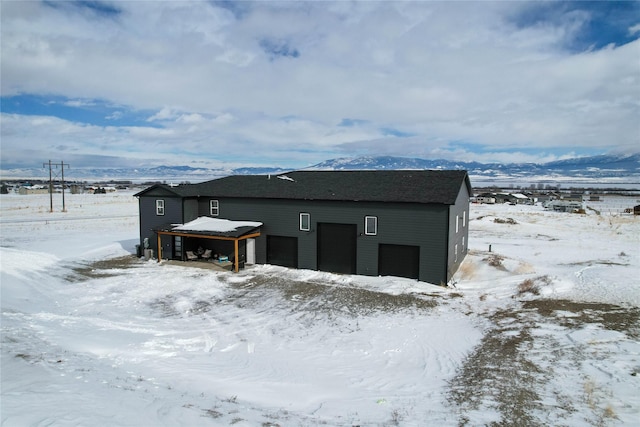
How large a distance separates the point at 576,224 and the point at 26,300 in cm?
5317

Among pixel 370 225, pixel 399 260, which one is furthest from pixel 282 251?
pixel 399 260

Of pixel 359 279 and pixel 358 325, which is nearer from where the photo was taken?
pixel 358 325

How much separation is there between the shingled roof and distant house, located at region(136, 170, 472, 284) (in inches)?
2.4

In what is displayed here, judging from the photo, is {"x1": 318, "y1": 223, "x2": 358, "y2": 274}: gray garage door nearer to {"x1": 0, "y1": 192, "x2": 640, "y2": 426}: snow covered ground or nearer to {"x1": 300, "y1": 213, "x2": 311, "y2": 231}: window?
{"x1": 300, "y1": 213, "x2": 311, "y2": 231}: window

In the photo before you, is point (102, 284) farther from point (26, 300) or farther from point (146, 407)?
point (146, 407)

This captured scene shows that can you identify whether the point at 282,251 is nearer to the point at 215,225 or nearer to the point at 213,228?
the point at 213,228

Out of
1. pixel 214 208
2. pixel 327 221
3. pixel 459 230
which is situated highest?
pixel 214 208

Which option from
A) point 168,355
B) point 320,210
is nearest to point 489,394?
point 168,355

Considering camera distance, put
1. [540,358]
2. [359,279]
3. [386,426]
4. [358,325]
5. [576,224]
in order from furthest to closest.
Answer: [576,224]
[359,279]
[358,325]
[540,358]
[386,426]

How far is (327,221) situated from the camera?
78.5ft

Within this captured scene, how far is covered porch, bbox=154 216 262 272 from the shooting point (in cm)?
2450

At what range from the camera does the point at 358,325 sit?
1527cm

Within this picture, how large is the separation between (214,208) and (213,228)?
2.97m

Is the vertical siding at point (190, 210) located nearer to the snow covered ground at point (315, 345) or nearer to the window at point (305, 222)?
the snow covered ground at point (315, 345)
